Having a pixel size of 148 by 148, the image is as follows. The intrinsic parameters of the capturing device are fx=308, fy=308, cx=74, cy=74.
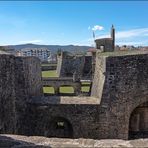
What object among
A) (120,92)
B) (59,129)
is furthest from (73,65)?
(120,92)

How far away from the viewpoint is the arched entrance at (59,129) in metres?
12.6

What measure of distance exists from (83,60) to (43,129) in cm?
2185

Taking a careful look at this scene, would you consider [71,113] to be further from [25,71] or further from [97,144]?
[97,144]

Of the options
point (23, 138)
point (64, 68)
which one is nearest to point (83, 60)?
point (64, 68)

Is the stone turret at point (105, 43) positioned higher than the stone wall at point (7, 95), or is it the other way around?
the stone turret at point (105, 43)

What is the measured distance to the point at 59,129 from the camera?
12.9 m

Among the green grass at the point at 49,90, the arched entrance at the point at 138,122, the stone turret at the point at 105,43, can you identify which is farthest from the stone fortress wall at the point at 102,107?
the stone turret at the point at 105,43

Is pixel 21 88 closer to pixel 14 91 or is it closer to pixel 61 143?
pixel 14 91

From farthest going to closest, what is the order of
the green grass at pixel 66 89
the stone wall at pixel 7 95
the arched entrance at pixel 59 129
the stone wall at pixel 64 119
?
1. the green grass at pixel 66 89
2. the arched entrance at pixel 59 129
3. the stone wall at pixel 64 119
4. the stone wall at pixel 7 95

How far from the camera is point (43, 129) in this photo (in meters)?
12.5

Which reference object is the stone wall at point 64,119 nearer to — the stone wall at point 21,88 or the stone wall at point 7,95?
the stone wall at point 21,88

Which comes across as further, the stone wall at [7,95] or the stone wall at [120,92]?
the stone wall at [120,92]

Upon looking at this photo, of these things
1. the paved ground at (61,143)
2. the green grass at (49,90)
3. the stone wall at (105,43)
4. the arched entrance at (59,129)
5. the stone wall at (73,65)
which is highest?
the stone wall at (105,43)

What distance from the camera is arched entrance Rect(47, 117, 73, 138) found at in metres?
12.6
